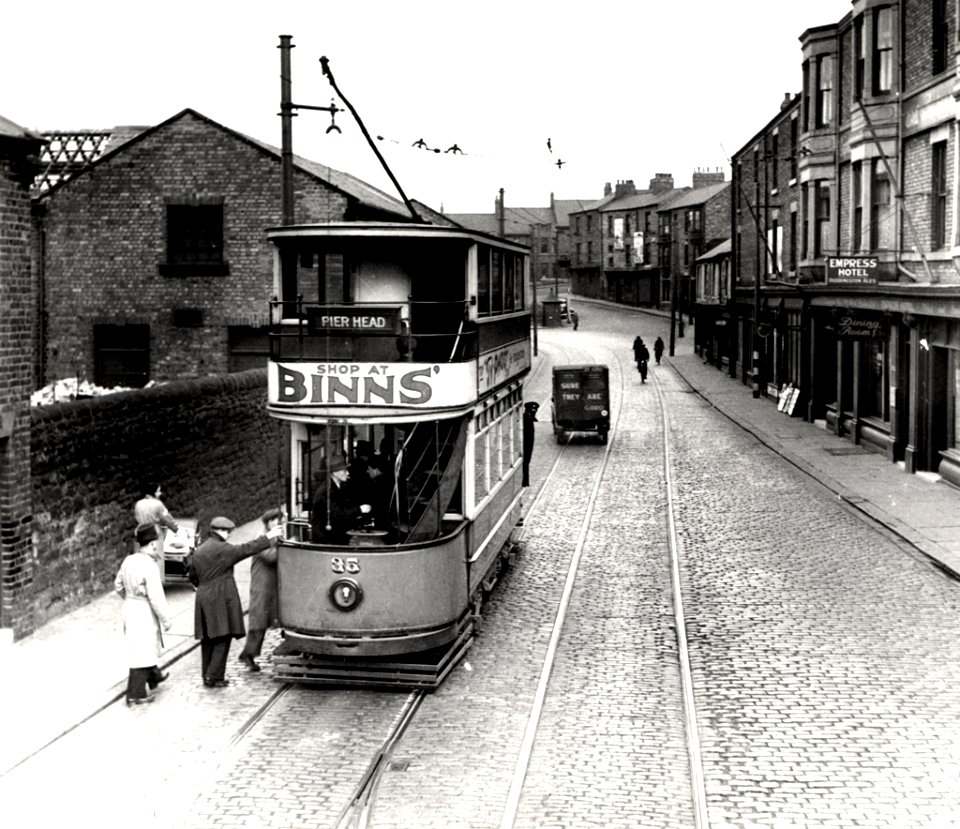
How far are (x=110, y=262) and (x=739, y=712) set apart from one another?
18.6 metres

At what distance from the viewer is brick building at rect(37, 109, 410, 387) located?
947 inches

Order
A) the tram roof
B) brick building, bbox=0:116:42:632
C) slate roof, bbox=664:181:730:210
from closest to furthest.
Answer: the tram roof < brick building, bbox=0:116:42:632 < slate roof, bbox=664:181:730:210

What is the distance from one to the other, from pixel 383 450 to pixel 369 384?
1.57 meters

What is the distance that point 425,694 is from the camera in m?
10.7

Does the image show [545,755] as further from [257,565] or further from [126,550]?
[126,550]

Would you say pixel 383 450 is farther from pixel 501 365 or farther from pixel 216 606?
pixel 216 606

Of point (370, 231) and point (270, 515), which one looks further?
point (270, 515)

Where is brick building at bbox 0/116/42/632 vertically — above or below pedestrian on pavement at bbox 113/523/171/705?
above

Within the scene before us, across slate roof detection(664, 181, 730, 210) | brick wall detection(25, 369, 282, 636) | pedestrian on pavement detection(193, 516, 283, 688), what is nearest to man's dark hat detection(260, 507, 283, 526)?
brick wall detection(25, 369, 282, 636)

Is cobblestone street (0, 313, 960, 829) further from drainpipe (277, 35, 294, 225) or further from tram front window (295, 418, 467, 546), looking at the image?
drainpipe (277, 35, 294, 225)

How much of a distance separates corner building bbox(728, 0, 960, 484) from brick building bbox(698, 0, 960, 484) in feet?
0.14

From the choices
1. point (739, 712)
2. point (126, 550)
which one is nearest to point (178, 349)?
point (126, 550)

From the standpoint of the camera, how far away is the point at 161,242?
965 inches

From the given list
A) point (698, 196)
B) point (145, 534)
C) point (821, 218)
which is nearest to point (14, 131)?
point (145, 534)
